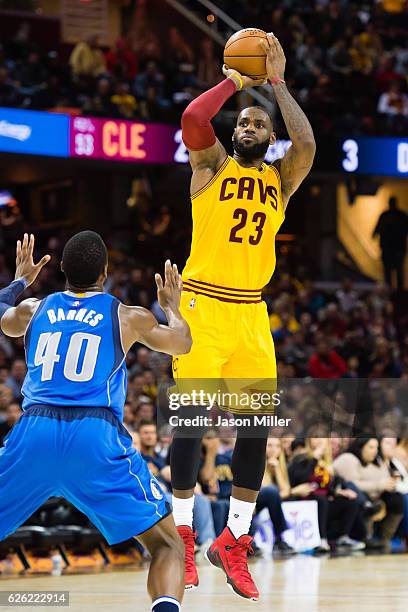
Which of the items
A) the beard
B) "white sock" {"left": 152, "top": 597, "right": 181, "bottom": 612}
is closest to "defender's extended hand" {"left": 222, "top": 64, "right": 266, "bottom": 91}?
the beard

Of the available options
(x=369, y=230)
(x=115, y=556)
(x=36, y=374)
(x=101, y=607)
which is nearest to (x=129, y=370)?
(x=115, y=556)

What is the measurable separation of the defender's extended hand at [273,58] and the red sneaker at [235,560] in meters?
2.81

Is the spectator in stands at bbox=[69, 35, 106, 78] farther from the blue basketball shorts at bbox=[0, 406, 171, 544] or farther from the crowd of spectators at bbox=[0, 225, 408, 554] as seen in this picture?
the blue basketball shorts at bbox=[0, 406, 171, 544]

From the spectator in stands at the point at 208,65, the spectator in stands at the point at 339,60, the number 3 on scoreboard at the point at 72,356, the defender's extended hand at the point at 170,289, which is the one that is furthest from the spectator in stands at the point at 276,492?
the spectator in stands at the point at 339,60

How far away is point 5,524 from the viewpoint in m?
5.86

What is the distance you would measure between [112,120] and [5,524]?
11.6 metres

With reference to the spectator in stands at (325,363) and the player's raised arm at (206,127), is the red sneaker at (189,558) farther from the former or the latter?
the spectator in stands at (325,363)

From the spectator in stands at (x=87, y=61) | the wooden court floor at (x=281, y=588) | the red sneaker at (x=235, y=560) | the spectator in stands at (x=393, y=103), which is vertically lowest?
the wooden court floor at (x=281, y=588)

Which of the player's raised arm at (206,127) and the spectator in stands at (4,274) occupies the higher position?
the player's raised arm at (206,127)

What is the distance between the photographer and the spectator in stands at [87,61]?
1856 centimetres

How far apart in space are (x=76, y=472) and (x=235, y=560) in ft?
6.04

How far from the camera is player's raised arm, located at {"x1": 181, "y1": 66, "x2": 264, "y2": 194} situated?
702cm

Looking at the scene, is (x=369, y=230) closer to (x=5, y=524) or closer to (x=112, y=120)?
(x=112, y=120)

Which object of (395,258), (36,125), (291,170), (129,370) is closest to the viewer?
(291,170)
